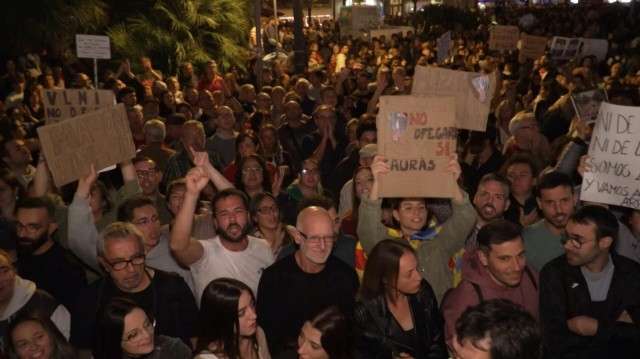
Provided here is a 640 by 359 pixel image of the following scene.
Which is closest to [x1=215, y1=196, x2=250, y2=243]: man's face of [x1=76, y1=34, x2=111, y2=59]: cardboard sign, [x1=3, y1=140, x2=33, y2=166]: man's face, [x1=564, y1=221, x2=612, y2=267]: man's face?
[x1=564, y1=221, x2=612, y2=267]: man's face

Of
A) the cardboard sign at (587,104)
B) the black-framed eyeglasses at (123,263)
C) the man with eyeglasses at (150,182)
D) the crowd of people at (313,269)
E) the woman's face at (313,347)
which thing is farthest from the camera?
the cardboard sign at (587,104)

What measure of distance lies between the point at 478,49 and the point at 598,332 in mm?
15886

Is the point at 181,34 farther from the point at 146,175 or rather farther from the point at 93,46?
the point at 146,175


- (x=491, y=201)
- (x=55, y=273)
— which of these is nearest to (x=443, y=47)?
(x=491, y=201)

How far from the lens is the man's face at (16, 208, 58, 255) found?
530 cm

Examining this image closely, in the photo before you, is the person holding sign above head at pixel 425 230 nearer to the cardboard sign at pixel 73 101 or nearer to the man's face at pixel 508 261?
the man's face at pixel 508 261

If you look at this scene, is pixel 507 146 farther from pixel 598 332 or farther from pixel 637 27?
pixel 637 27

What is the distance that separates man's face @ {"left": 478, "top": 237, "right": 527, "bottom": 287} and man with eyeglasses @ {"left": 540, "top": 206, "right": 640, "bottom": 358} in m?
0.21

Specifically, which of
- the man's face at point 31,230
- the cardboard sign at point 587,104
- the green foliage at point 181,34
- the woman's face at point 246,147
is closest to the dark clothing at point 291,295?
the man's face at point 31,230

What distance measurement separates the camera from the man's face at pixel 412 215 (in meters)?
5.00

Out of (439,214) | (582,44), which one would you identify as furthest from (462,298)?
(582,44)

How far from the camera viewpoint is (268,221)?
5.76 meters

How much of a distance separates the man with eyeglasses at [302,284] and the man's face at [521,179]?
224cm

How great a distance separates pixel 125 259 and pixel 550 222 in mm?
2704
